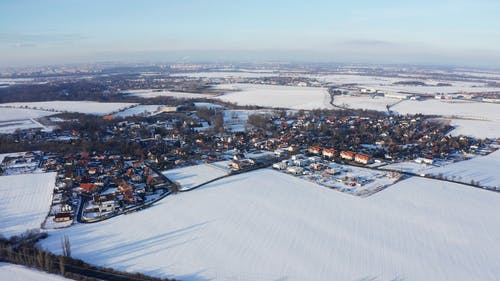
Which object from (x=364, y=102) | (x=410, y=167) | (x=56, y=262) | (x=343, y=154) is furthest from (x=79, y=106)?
(x=410, y=167)

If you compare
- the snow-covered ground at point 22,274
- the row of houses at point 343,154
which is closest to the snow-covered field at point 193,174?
the row of houses at point 343,154

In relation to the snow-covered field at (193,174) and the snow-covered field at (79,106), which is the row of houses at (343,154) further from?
the snow-covered field at (79,106)

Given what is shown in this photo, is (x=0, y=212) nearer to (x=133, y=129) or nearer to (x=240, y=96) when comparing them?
(x=133, y=129)

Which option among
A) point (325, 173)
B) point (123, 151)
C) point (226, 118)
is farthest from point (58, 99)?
point (325, 173)

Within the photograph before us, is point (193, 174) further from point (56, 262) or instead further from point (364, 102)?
point (364, 102)

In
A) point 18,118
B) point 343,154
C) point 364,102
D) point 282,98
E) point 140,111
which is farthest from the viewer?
point 282,98
